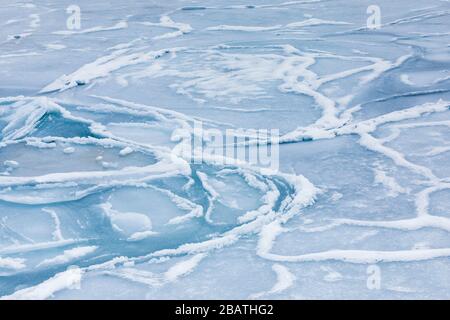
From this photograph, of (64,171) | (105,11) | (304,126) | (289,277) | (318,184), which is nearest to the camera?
(289,277)

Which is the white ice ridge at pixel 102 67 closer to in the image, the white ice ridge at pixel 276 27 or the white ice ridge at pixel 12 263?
the white ice ridge at pixel 276 27

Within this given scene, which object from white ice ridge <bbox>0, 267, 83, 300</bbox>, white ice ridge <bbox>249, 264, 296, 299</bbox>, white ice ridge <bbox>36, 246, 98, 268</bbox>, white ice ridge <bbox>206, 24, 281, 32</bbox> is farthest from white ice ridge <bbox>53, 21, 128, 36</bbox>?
white ice ridge <bbox>249, 264, 296, 299</bbox>

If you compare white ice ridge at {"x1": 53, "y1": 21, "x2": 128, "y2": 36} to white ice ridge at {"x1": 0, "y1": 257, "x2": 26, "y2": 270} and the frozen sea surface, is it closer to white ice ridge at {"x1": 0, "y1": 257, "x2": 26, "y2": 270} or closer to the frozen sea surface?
the frozen sea surface

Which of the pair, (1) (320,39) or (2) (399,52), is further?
(1) (320,39)

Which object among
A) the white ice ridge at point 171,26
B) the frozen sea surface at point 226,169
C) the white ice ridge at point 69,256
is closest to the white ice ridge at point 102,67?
the frozen sea surface at point 226,169

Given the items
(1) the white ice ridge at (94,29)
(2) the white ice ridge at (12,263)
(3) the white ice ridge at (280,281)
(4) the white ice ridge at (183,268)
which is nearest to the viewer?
(3) the white ice ridge at (280,281)

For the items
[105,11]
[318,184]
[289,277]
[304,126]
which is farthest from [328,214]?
[105,11]

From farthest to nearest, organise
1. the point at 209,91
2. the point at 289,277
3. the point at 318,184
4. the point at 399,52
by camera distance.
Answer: the point at 399,52
the point at 209,91
the point at 318,184
the point at 289,277

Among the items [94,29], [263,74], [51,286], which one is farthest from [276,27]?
[51,286]
